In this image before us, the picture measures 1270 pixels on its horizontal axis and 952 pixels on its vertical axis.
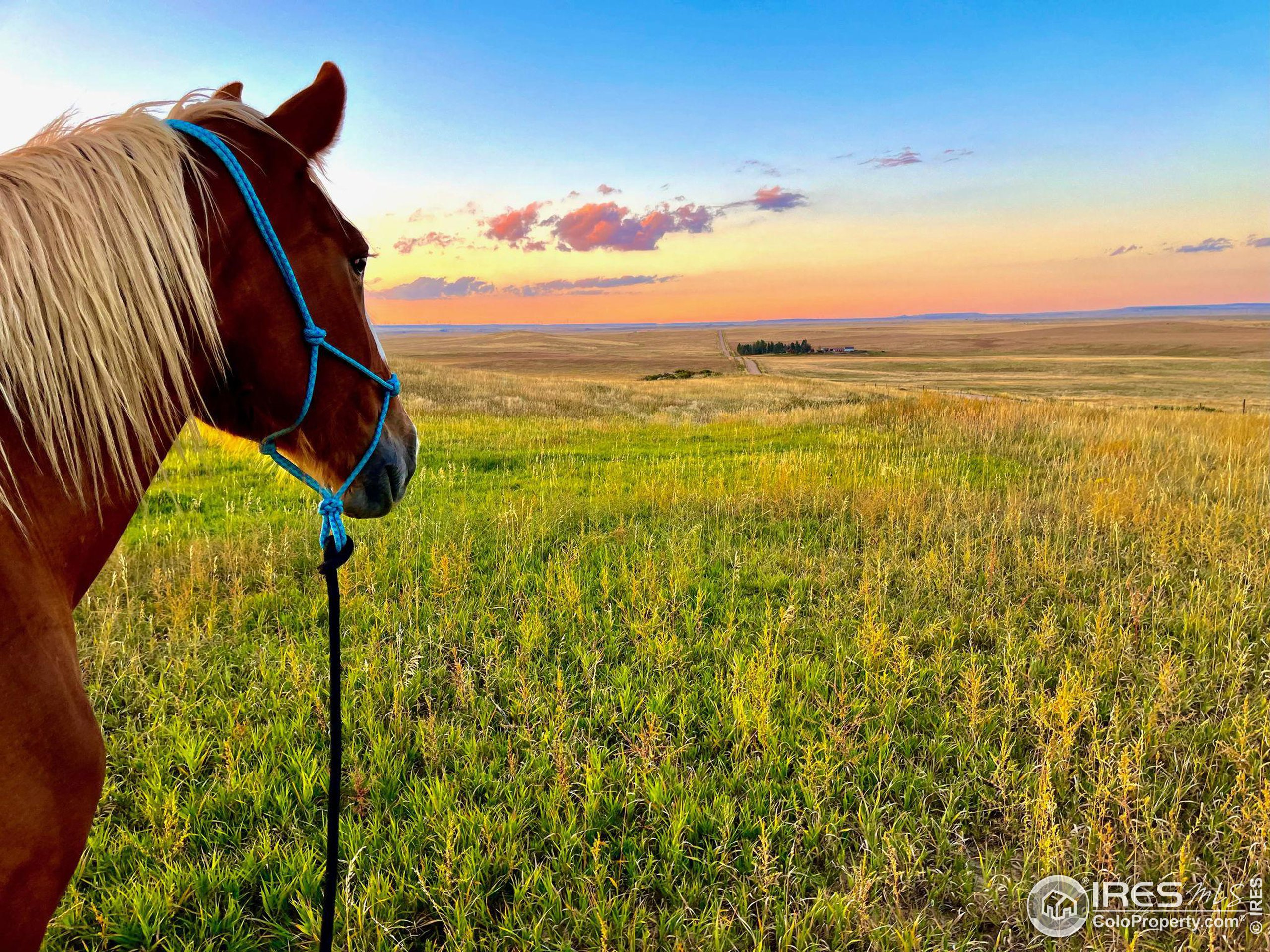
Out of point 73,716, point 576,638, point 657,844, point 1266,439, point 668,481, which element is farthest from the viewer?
point 1266,439

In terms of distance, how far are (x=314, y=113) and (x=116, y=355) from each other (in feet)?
2.45

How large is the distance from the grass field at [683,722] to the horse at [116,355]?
23 cm

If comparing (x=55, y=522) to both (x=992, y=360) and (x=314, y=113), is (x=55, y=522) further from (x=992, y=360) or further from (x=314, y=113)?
(x=992, y=360)

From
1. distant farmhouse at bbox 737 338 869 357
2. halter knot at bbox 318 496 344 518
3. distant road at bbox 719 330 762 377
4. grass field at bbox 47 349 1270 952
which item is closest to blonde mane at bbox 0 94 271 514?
grass field at bbox 47 349 1270 952

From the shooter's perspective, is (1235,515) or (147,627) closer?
(147,627)

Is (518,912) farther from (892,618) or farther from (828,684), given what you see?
(892,618)

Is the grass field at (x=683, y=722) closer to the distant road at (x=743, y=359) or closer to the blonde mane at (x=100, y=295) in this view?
the blonde mane at (x=100, y=295)

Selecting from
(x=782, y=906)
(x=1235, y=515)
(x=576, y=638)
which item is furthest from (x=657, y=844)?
(x=1235, y=515)

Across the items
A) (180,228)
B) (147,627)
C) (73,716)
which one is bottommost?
(147,627)

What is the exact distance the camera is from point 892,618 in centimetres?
374

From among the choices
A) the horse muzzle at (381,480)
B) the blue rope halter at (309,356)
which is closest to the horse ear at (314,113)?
the blue rope halter at (309,356)

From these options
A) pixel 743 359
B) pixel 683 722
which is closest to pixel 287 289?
pixel 683 722

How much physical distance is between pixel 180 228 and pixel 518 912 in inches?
80.0

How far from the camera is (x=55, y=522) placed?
47.6 inches
